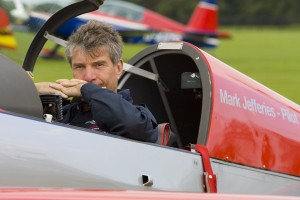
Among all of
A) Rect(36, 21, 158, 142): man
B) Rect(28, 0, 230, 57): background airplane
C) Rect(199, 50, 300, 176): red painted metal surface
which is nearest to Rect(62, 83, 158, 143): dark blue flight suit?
Rect(36, 21, 158, 142): man

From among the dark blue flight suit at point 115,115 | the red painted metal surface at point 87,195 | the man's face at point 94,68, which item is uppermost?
the man's face at point 94,68

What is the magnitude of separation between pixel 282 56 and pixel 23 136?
96.4 feet

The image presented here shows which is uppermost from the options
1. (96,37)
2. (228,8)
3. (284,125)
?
(96,37)

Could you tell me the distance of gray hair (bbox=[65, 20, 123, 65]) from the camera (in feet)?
12.1

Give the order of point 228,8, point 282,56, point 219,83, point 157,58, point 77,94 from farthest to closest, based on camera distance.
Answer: point 228,8 < point 282,56 < point 157,58 < point 219,83 < point 77,94

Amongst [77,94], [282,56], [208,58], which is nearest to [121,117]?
[77,94]

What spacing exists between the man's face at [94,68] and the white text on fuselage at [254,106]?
24.7 inches

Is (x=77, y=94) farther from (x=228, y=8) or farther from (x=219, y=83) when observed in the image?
(x=228, y=8)

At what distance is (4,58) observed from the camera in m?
3.34

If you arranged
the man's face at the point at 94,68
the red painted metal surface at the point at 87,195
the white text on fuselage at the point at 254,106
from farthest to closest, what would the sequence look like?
the white text on fuselage at the point at 254,106 → the man's face at the point at 94,68 → the red painted metal surface at the point at 87,195

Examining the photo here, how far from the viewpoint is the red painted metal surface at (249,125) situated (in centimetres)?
389

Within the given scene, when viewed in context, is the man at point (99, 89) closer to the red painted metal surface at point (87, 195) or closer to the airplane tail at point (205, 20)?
the red painted metal surface at point (87, 195)

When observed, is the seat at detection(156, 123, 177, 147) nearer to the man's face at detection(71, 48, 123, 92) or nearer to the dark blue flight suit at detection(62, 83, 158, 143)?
the dark blue flight suit at detection(62, 83, 158, 143)

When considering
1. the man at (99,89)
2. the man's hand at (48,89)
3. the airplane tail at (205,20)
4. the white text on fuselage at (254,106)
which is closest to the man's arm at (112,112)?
the man at (99,89)
